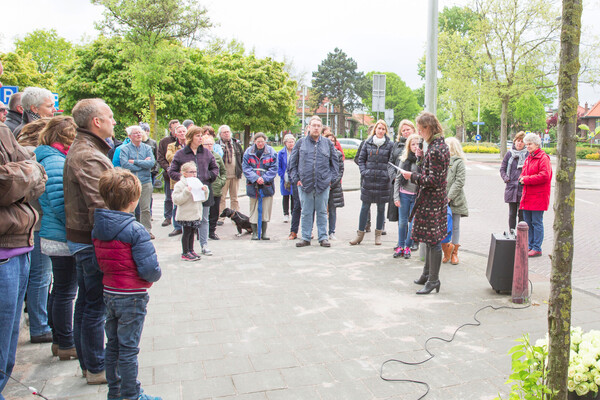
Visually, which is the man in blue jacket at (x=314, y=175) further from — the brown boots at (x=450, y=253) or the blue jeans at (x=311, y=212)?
the brown boots at (x=450, y=253)

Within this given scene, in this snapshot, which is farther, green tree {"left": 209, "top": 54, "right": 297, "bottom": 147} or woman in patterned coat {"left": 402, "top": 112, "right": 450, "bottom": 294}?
green tree {"left": 209, "top": 54, "right": 297, "bottom": 147}

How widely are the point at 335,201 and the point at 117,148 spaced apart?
4.09 meters

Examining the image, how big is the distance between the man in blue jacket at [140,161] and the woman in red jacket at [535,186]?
6281 millimetres

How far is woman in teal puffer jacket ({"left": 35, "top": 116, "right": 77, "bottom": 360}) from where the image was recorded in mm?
3719

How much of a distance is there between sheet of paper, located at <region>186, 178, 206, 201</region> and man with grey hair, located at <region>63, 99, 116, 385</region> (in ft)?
12.2

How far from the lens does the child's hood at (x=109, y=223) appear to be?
3229mm

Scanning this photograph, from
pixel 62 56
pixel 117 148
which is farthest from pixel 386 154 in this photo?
pixel 62 56

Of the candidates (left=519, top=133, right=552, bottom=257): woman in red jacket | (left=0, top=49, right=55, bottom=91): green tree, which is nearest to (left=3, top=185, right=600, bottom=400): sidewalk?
(left=519, top=133, right=552, bottom=257): woman in red jacket

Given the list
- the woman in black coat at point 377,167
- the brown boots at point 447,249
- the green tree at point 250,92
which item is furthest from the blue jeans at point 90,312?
the green tree at point 250,92

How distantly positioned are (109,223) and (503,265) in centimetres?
447

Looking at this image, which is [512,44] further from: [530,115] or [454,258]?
[530,115]

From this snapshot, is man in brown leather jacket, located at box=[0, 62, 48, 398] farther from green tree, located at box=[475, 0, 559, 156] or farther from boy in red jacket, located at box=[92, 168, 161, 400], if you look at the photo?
green tree, located at box=[475, 0, 559, 156]

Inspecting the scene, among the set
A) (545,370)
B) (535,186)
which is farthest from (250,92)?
(545,370)

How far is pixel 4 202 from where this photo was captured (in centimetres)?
291
